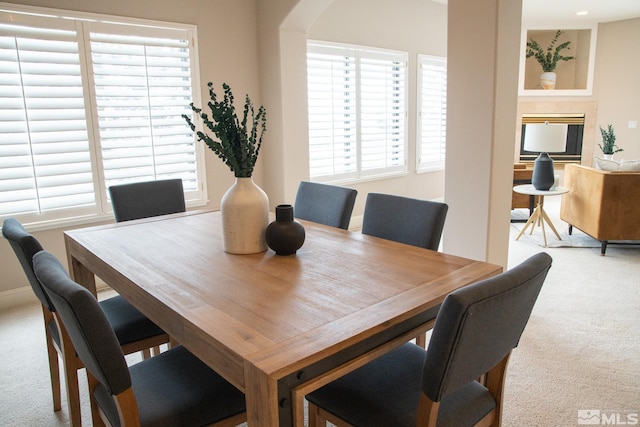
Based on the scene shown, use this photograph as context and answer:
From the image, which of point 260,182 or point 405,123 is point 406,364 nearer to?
point 260,182

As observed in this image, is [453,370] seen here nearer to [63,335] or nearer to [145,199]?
[63,335]

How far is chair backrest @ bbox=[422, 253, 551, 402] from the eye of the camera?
101 cm

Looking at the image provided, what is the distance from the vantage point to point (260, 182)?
463cm

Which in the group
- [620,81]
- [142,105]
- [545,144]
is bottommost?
[545,144]

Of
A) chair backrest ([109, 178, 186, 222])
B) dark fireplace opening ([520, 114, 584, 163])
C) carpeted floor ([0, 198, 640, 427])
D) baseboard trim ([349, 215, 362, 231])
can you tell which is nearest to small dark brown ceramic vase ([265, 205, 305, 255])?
carpeted floor ([0, 198, 640, 427])

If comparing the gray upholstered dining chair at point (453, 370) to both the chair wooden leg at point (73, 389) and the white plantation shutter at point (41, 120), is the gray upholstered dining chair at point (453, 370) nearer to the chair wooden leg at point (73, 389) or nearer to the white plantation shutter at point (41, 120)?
the chair wooden leg at point (73, 389)

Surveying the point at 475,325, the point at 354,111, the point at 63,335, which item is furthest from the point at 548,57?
the point at 63,335

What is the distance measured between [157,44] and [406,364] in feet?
10.8

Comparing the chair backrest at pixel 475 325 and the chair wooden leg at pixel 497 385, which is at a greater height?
the chair backrest at pixel 475 325

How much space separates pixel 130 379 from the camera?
4.09 ft

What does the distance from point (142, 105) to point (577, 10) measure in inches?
263

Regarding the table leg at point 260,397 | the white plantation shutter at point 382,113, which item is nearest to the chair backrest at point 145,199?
the table leg at point 260,397

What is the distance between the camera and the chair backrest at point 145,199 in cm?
271

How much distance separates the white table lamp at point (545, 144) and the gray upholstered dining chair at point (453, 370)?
3484 mm
